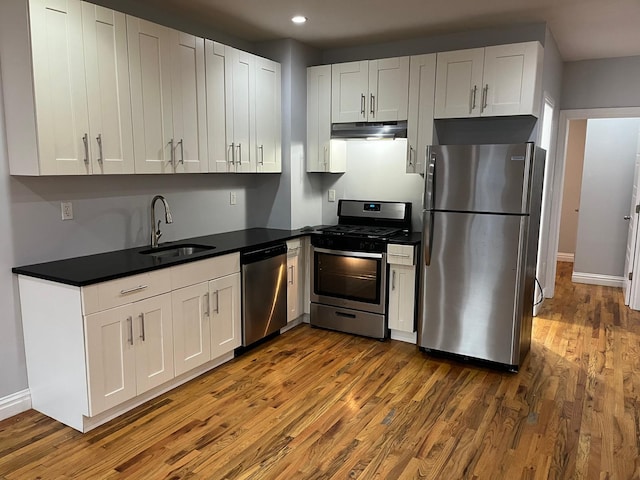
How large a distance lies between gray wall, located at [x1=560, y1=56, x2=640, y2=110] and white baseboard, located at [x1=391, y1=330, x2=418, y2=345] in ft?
9.98

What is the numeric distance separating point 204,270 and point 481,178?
2028 mm

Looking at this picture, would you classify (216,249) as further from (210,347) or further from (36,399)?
(36,399)

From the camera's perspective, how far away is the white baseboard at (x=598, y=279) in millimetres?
6098

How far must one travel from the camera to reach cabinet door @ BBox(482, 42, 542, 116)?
353 cm

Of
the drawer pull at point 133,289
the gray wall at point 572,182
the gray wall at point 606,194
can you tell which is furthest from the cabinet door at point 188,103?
the gray wall at point 572,182

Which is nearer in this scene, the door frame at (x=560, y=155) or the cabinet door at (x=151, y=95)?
the cabinet door at (x=151, y=95)

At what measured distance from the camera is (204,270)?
3.25 m

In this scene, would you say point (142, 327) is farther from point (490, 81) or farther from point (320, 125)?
point (490, 81)

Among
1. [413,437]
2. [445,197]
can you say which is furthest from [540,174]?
[413,437]

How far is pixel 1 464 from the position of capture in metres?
2.38

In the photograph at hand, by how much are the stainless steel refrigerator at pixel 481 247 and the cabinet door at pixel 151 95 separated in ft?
6.21

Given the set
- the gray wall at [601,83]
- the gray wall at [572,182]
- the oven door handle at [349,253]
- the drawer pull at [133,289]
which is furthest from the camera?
the gray wall at [572,182]

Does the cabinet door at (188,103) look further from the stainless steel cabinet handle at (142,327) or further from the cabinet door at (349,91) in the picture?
the cabinet door at (349,91)

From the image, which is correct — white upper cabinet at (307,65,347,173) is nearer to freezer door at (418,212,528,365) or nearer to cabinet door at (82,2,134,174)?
freezer door at (418,212,528,365)
